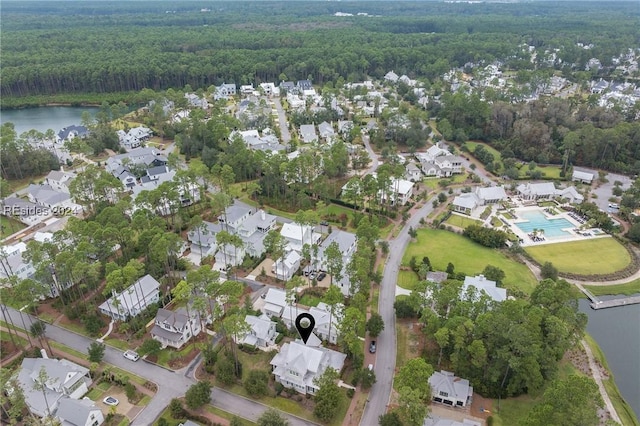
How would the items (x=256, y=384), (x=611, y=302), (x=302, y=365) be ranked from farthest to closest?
(x=611, y=302), (x=302, y=365), (x=256, y=384)

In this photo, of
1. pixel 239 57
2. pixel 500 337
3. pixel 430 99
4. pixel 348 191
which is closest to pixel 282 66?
pixel 239 57

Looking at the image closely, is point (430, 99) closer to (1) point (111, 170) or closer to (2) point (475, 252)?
(2) point (475, 252)

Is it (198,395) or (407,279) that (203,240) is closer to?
(198,395)

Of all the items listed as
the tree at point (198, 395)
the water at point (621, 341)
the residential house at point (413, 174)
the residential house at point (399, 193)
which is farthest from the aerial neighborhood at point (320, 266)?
the water at point (621, 341)

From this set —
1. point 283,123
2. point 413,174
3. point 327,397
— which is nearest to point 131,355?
point 327,397

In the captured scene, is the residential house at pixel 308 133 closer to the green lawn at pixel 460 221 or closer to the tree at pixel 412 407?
the green lawn at pixel 460 221

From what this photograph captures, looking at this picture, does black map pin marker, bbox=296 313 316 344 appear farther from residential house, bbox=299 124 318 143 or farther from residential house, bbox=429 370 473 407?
residential house, bbox=299 124 318 143

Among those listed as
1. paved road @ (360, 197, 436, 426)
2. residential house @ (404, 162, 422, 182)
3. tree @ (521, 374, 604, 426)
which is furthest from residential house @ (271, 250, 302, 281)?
residential house @ (404, 162, 422, 182)
